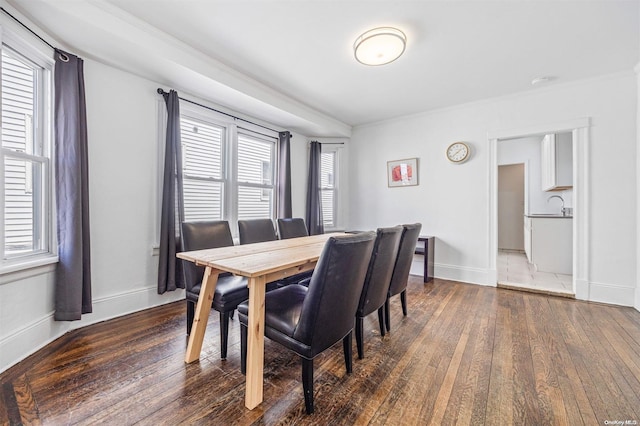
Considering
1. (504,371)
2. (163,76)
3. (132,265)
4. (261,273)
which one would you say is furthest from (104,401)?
(163,76)

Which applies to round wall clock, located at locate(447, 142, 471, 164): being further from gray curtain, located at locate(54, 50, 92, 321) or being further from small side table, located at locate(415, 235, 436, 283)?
gray curtain, located at locate(54, 50, 92, 321)

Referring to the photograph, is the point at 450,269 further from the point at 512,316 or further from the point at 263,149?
the point at 263,149

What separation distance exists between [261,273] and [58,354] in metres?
1.72

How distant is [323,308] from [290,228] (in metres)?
1.95

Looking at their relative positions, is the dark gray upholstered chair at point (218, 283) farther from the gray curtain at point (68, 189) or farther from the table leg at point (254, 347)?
the gray curtain at point (68, 189)

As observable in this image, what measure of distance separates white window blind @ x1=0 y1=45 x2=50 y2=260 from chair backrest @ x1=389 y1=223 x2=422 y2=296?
109 inches

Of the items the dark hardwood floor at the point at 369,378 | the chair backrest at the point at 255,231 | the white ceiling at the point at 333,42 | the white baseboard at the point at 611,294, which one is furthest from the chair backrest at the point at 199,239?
the white baseboard at the point at 611,294

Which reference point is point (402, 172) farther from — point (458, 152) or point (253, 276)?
point (253, 276)

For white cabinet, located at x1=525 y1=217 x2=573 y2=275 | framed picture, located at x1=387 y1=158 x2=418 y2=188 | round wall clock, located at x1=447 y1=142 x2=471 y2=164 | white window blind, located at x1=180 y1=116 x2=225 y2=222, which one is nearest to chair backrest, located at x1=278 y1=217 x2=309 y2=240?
white window blind, located at x1=180 y1=116 x2=225 y2=222

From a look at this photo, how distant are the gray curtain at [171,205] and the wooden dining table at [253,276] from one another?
1.04 meters

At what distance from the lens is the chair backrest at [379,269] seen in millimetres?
1785

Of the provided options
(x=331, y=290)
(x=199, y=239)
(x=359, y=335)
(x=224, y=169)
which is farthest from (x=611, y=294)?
(x=224, y=169)

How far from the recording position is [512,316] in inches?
100

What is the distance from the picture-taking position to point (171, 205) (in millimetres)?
2658
